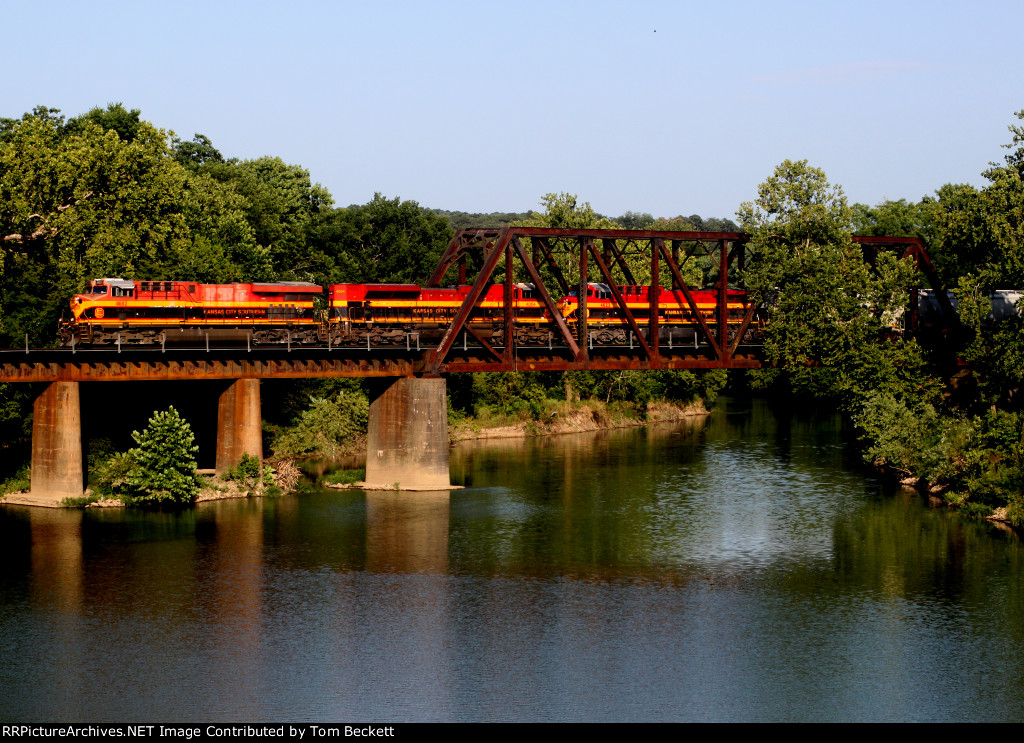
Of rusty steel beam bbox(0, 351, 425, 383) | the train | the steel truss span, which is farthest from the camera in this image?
the train

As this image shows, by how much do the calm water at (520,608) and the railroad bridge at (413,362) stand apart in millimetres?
3574

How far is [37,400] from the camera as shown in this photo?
2714 inches

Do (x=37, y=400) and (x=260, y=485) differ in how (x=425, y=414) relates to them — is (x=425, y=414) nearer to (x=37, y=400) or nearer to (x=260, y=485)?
(x=260, y=485)

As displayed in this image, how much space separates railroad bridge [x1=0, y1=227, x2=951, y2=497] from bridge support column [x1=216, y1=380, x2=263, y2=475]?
6 centimetres

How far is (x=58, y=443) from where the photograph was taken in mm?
68750

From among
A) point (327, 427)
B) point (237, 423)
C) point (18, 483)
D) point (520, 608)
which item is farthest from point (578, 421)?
point (520, 608)

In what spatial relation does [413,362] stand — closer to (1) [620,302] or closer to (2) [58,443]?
(1) [620,302]

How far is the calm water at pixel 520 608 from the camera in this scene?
41062mm

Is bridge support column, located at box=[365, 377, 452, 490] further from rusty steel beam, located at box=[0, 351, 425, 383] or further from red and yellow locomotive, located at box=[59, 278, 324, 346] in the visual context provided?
red and yellow locomotive, located at box=[59, 278, 324, 346]

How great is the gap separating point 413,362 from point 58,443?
2159 cm

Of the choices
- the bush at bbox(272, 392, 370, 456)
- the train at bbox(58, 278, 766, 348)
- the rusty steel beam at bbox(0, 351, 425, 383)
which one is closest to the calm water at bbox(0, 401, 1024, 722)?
the rusty steel beam at bbox(0, 351, 425, 383)

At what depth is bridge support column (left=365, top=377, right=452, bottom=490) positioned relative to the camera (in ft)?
247
